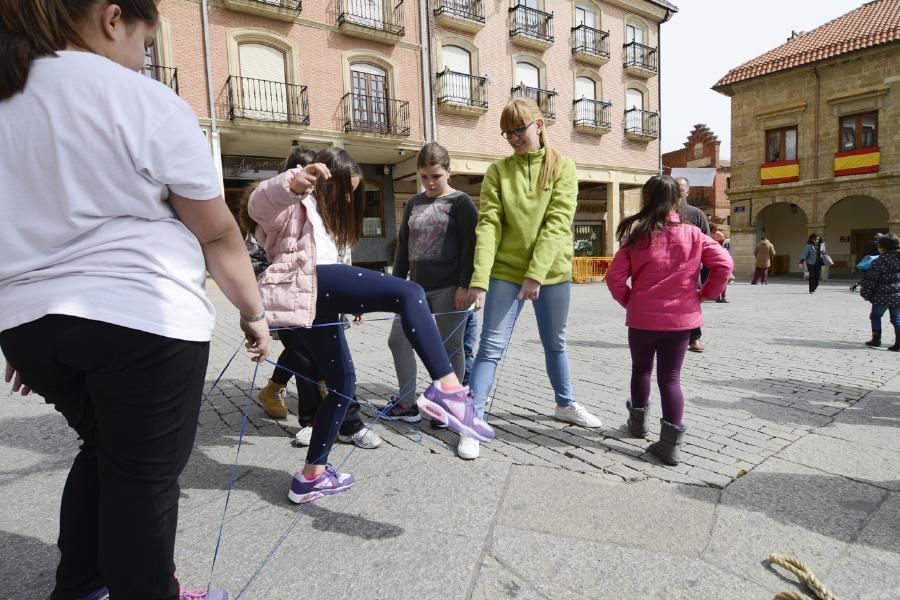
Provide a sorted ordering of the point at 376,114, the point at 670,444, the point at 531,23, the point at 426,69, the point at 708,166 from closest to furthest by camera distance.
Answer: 1. the point at 670,444
2. the point at 376,114
3. the point at 426,69
4. the point at 531,23
5. the point at 708,166

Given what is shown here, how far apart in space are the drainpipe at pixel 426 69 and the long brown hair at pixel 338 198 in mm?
15107

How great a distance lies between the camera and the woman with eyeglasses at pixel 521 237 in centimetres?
305

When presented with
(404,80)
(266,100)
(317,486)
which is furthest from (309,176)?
(404,80)

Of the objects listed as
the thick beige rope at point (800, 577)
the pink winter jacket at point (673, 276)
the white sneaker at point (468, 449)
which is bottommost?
the thick beige rope at point (800, 577)

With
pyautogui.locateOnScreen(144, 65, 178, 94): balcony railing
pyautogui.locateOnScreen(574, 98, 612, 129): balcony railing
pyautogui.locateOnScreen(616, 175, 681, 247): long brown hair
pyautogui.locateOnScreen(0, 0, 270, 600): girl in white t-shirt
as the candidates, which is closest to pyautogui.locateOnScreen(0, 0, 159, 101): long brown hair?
pyautogui.locateOnScreen(0, 0, 270, 600): girl in white t-shirt

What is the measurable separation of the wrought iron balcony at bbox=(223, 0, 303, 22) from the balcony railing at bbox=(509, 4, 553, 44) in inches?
300

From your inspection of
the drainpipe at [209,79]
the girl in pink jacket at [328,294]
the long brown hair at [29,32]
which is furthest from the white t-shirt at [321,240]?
the drainpipe at [209,79]

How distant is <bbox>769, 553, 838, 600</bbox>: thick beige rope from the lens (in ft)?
5.44

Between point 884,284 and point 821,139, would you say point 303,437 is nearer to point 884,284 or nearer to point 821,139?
point 884,284

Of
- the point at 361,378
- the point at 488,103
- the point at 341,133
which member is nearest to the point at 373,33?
the point at 341,133

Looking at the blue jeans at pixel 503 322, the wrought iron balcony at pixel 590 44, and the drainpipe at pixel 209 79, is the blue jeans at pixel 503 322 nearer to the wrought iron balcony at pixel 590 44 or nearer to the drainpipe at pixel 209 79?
the drainpipe at pixel 209 79

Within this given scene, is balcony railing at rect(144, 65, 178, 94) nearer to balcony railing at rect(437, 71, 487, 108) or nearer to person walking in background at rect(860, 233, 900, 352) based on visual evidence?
balcony railing at rect(437, 71, 487, 108)

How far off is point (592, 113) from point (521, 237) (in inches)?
782

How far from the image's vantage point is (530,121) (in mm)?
3061
